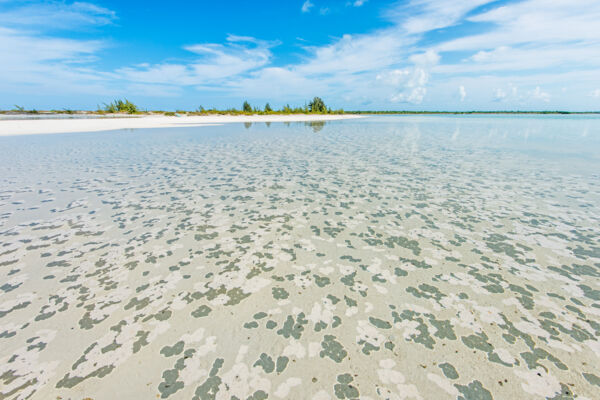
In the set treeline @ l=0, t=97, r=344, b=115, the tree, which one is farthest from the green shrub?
the tree

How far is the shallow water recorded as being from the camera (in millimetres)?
4125

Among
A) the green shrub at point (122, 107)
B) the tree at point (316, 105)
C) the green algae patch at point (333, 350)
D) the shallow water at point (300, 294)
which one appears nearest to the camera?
the shallow water at point (300, 294)

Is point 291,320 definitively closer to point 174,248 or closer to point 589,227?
point 174,248

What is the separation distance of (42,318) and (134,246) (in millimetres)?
2951

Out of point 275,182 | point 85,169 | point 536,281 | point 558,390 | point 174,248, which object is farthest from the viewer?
point 85,169

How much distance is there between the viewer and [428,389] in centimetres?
395

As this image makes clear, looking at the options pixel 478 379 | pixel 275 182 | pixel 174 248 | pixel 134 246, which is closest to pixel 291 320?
pixel 478 379

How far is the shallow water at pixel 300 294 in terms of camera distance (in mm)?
4125

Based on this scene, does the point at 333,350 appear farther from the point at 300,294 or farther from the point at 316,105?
the point at 316,105

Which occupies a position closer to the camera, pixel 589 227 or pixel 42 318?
pixel 42 318

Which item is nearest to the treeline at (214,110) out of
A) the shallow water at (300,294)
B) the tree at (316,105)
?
the tree at (316,105)

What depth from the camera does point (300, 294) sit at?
6055 millimetres

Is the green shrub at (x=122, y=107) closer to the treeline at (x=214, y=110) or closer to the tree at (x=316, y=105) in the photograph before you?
the treeline at (x=214, y=110)

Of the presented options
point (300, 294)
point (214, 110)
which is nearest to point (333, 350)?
point (300, 294)
